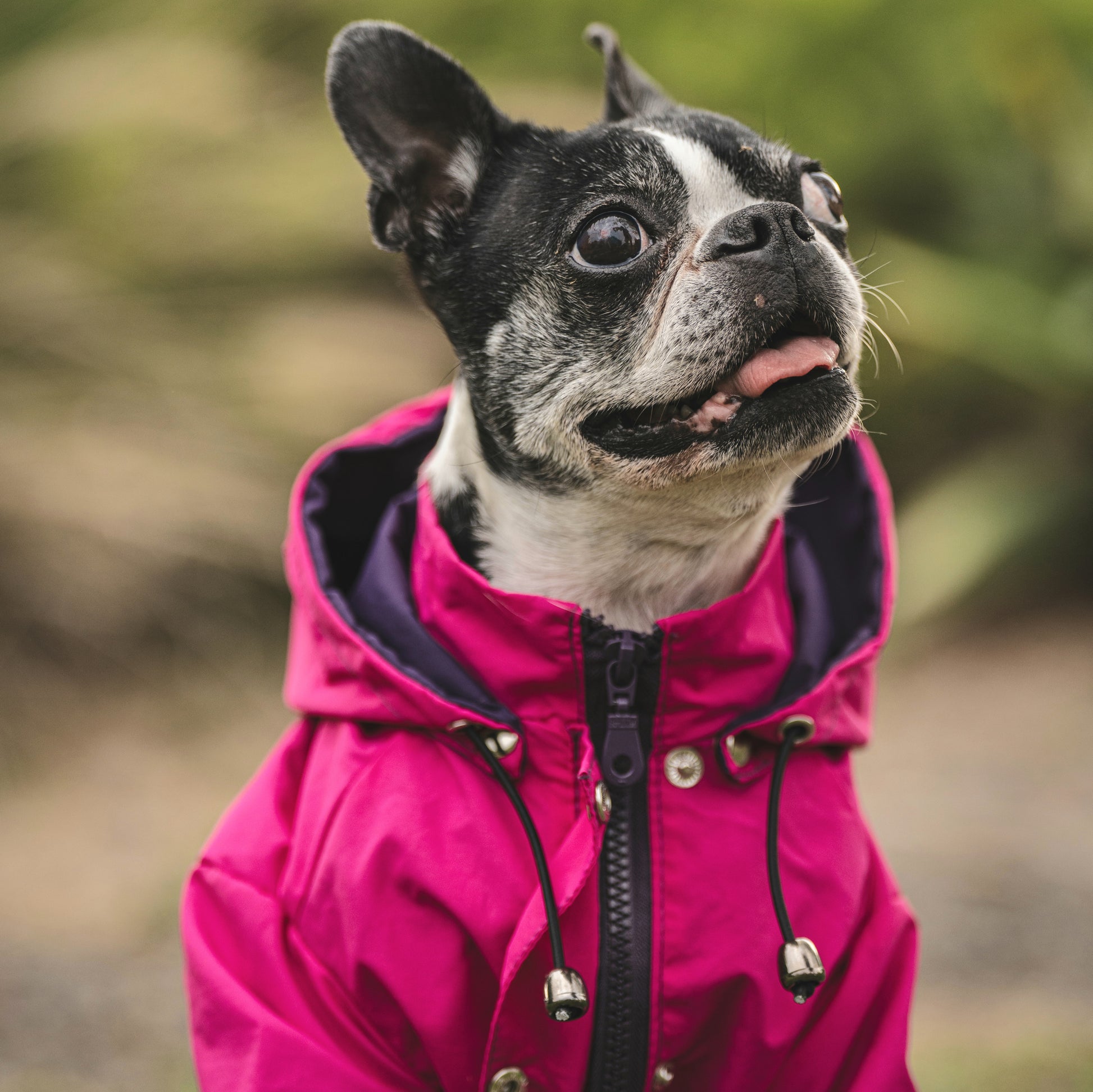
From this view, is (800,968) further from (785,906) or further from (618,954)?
(618,954)

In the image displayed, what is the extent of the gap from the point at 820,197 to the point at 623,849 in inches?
53.2

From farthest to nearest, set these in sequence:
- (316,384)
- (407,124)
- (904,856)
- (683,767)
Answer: (316,384) → (904,856) → (407,124) → (683,767)

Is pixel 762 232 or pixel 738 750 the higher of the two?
pixel 762 232

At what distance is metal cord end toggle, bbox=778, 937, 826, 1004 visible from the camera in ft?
6.07

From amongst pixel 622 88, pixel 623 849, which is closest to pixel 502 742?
pixel 623 849

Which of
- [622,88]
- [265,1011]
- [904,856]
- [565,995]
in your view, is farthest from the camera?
[904,856]

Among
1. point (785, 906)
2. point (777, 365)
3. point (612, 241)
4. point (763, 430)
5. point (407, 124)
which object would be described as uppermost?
point (407, 124)

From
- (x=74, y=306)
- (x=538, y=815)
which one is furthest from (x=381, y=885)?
(x=74, y=306)

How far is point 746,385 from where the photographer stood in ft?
6.42

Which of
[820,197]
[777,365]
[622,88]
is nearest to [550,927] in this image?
[777,365]

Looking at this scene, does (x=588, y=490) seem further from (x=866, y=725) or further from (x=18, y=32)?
(x=18, y=32)

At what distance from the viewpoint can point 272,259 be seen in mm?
5441

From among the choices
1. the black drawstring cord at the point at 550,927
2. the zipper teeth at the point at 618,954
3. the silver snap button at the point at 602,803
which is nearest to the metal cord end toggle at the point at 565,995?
the black drawstring cord at the point at 550,927

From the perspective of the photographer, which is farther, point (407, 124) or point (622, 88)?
point (622, 88)
